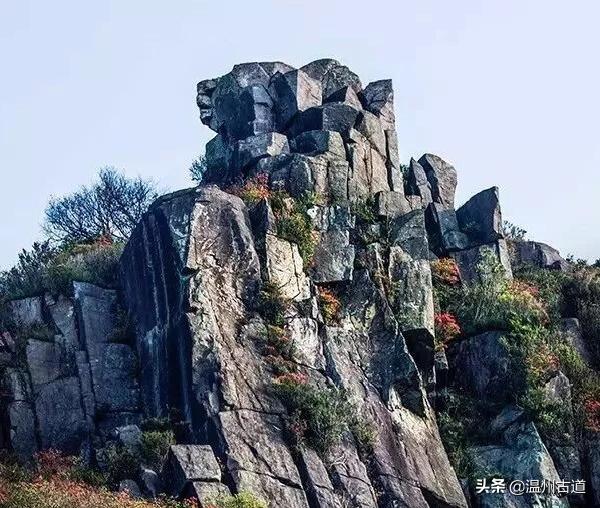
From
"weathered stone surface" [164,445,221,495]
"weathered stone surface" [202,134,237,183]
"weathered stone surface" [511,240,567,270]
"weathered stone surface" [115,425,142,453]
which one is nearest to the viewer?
"weathered stone surface" [164,445,221,495]

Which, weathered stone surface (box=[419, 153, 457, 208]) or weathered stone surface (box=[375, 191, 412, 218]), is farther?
weathered stone surface (box=[419, 153, 457, 208])

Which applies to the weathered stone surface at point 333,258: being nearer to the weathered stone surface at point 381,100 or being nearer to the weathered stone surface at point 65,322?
the weathered stone surface at point 65,322

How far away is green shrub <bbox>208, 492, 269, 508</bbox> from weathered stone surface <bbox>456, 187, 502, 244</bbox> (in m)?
18.2

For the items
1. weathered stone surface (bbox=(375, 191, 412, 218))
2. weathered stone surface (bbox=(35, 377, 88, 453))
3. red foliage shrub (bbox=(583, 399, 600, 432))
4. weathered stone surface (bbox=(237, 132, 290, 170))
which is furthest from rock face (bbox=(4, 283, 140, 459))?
red foliage shrub (bbox=(583, 399, 600, 432))

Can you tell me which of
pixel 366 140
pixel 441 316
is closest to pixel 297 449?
pixel 441 316

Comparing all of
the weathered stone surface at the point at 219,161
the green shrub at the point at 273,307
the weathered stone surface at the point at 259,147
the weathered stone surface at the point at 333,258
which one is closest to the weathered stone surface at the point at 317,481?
the green shrub at the point at 273,307

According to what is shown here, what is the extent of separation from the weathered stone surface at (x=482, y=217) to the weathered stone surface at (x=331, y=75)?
6.84 m

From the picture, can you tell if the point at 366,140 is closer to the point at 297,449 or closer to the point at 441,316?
the point at 441,316

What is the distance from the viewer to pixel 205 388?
1045 inches

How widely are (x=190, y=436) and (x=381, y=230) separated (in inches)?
442

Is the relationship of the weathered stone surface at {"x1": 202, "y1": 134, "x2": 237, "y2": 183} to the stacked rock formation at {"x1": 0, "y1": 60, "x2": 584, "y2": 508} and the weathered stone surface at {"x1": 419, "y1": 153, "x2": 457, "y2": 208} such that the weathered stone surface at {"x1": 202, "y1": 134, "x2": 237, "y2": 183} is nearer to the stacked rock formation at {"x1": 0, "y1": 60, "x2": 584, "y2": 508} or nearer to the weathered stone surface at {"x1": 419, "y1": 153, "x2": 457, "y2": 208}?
the stacked rock formation at {"x1": 0, "y1": 60, "x2": 584, "y2": 508}

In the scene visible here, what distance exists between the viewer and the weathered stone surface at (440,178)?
4206 centimetres

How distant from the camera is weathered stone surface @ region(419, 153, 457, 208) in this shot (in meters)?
42.1

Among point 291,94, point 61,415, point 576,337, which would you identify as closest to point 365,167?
point 291,94
